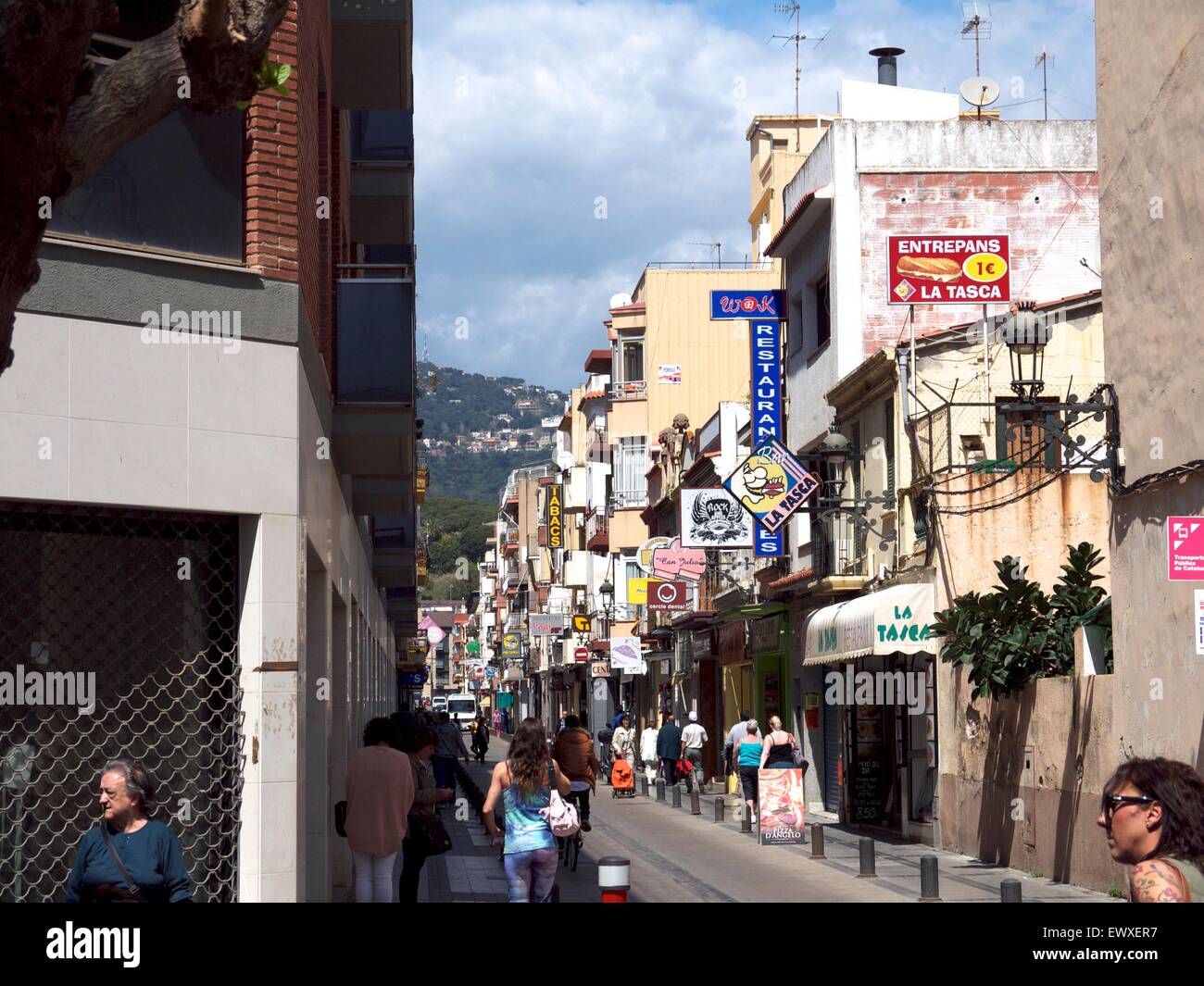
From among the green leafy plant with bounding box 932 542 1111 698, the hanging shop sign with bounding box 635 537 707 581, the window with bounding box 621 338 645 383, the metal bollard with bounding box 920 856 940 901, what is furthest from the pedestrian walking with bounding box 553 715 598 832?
the window with bounding box 621 338 645 383

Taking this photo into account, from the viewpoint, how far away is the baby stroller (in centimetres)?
3744

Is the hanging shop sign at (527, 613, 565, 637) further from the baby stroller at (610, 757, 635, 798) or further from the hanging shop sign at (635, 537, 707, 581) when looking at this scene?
the baby stroller at (610, 757, 635, 798)

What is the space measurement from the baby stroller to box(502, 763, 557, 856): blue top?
966 inches

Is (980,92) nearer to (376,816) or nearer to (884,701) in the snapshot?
(884,701)

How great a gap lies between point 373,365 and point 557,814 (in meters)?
4.12

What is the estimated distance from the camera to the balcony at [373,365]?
1409 centimetres

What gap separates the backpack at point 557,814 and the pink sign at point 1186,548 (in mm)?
5282

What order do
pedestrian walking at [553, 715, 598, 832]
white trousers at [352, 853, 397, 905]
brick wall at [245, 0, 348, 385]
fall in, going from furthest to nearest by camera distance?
pedestrian walking at [553, 715, 598, 832], white trousers at [352, 853, 397, 905], brick wall at [245, 0, 348, 385]

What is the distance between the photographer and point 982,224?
30578mm

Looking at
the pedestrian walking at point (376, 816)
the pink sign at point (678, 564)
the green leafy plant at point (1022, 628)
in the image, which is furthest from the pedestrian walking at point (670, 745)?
the pedestrian walking at point (376, 816)

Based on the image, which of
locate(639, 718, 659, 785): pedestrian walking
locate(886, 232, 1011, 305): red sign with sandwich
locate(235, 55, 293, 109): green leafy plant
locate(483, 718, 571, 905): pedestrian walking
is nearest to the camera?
locate(235, 55, 293, 109): green leafy plant

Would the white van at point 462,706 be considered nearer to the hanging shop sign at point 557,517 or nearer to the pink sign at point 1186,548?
the hanging shop sign at point 557,517

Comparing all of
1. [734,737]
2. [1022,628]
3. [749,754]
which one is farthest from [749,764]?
[1022,628]
